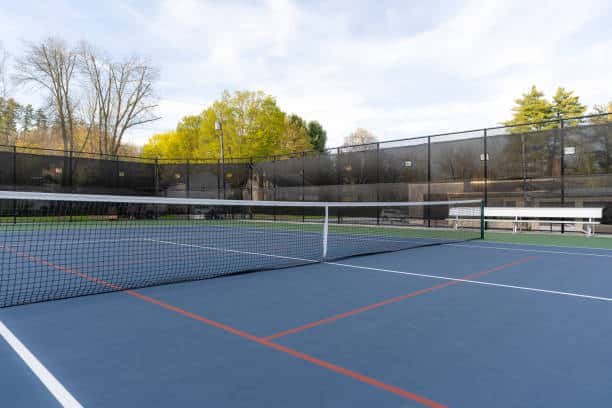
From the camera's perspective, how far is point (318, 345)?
2869mm

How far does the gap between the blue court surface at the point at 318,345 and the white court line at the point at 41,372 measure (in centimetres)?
1

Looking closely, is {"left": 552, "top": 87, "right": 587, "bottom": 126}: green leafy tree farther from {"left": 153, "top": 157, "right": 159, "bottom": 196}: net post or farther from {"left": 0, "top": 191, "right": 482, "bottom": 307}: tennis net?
{"left": 153, "top": 157, "right": 159, "bottom": 196}: net post

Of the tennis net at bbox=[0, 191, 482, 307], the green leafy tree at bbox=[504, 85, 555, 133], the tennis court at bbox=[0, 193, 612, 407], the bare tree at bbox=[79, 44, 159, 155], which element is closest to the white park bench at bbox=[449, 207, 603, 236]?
the tennis net at bbox=[0, 191, 482, 307]

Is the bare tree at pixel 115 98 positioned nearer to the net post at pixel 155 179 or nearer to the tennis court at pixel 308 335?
the net post at pixel 155 179

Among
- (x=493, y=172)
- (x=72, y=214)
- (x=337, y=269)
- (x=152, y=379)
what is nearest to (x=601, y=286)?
(x=337, y=269)

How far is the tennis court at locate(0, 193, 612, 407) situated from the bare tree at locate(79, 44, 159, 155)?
26241mm

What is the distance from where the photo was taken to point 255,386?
2213mm

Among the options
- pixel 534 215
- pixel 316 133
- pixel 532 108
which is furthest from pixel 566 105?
pixel 534 215

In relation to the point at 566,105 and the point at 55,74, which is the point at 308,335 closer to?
the point at 55,74

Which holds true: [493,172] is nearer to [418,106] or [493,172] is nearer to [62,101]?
[418,106]

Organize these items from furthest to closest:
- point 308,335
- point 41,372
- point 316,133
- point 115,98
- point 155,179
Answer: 1. point 316,133
2. point 115,98
3. point 155,179
4. point 308,335
5. point 41,372

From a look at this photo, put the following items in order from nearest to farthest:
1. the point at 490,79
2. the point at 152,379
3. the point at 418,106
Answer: the point at 152,379, the point at 490,79, the point at 418,106

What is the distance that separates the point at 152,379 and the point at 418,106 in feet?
87.0

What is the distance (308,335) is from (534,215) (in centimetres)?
1210
